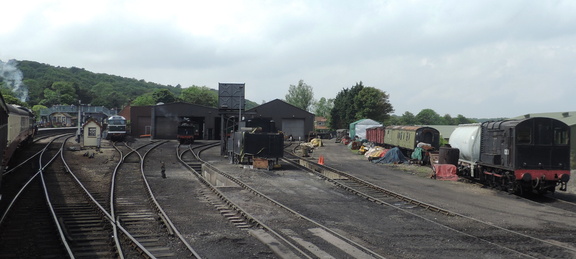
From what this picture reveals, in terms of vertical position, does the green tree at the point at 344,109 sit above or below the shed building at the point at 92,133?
above

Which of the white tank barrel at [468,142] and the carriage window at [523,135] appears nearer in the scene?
the carriage window at [523,135]

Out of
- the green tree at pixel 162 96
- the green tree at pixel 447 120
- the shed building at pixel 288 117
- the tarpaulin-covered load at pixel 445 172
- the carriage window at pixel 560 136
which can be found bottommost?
the tarpaulin-covered load at pixel 445 172

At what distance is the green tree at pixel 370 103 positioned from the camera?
88062mm

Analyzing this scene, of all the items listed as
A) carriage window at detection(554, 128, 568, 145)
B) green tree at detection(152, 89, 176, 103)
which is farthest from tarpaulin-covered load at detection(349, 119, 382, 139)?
green tree at detection(152, 89, 176, 103)

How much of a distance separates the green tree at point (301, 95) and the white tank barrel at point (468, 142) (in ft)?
348

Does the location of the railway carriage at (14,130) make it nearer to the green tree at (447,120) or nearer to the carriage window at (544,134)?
the carriage window at (544,134)

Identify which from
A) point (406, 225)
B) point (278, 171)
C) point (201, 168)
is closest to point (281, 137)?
point (278, 171)

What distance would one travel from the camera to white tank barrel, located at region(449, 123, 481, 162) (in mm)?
21531

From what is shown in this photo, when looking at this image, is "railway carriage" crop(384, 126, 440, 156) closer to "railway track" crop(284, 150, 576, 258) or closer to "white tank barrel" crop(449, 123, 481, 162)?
"white tank barrel" crop(449, 123, 481, 162)

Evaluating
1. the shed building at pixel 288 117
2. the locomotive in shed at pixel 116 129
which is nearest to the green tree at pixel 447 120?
the shed building at pixel 288 117

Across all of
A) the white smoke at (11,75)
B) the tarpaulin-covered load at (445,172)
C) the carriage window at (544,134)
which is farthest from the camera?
the white smoke at (11,75)

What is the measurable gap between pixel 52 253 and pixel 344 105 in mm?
85894

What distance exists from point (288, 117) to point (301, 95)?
6393 centimetres

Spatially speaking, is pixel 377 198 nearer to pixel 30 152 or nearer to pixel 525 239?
pixel 525 239
